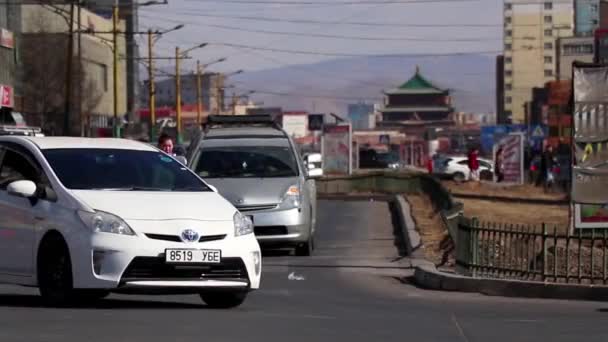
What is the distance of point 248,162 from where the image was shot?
2264cm

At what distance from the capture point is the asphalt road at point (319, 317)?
37.3ft

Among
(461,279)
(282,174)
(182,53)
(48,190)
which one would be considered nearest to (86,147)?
(48,190)

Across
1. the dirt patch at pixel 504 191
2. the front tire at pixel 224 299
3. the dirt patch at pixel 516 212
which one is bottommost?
the dirt patch at pixel 504 191

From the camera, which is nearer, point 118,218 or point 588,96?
point 118,218

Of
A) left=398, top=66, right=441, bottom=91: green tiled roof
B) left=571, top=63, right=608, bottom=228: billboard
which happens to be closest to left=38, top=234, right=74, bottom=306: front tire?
left=571, top=63, right=608, bottom=228: billboard

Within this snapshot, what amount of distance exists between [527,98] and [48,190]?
14693cm

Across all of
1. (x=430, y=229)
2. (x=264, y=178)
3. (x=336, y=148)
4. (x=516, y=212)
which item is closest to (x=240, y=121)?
(x=430, y=229)

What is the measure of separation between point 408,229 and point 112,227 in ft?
44.7

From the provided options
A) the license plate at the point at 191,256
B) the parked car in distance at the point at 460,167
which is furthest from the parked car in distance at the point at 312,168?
the parked car in distance at the point at 460,167

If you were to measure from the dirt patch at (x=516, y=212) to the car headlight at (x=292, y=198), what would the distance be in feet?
31.5

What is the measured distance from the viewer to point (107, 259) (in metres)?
12.4

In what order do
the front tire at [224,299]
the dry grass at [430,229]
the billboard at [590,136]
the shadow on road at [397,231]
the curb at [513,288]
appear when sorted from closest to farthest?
the front tire at [224,299]
the curb at [513,288]
the dry grass at [430,229]
the billboard at [590,136]
the shadow on road at [397,231]

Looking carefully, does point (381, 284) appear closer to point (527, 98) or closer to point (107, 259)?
point (107, 259)

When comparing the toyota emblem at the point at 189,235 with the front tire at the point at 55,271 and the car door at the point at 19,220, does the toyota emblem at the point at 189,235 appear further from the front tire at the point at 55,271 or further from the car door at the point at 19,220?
the car door at the point at 19,220
